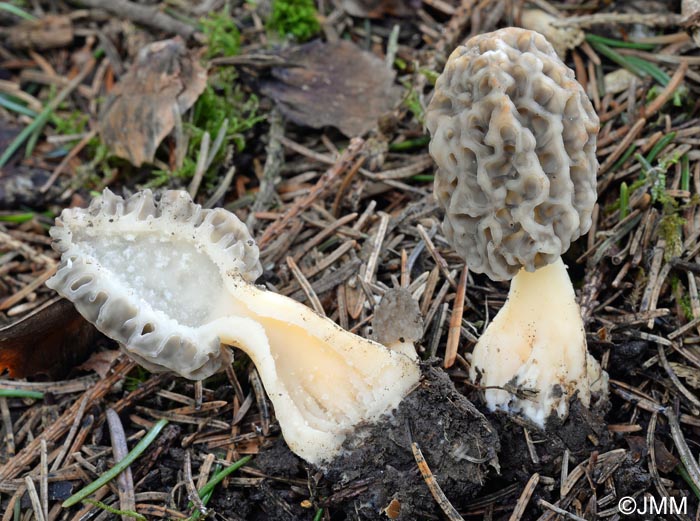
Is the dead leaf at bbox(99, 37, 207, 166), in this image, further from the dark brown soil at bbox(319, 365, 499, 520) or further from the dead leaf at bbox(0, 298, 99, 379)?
the dark brown soil at bbox(319, 365, 499, 520)

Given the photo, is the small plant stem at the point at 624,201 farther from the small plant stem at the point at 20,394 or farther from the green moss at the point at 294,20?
the small plant stem at the point at 20,394

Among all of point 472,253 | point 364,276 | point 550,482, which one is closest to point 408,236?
point 364,276

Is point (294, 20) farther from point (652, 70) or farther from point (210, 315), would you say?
point (210, 315)

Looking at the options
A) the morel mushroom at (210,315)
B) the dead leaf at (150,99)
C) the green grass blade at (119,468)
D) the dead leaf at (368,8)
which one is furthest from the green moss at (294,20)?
the green grass blade at (119,468)

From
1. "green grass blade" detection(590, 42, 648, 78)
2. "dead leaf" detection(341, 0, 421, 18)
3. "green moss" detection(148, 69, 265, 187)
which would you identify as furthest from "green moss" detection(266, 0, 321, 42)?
"green grass blade" detection(590, 42, 648, 78)
